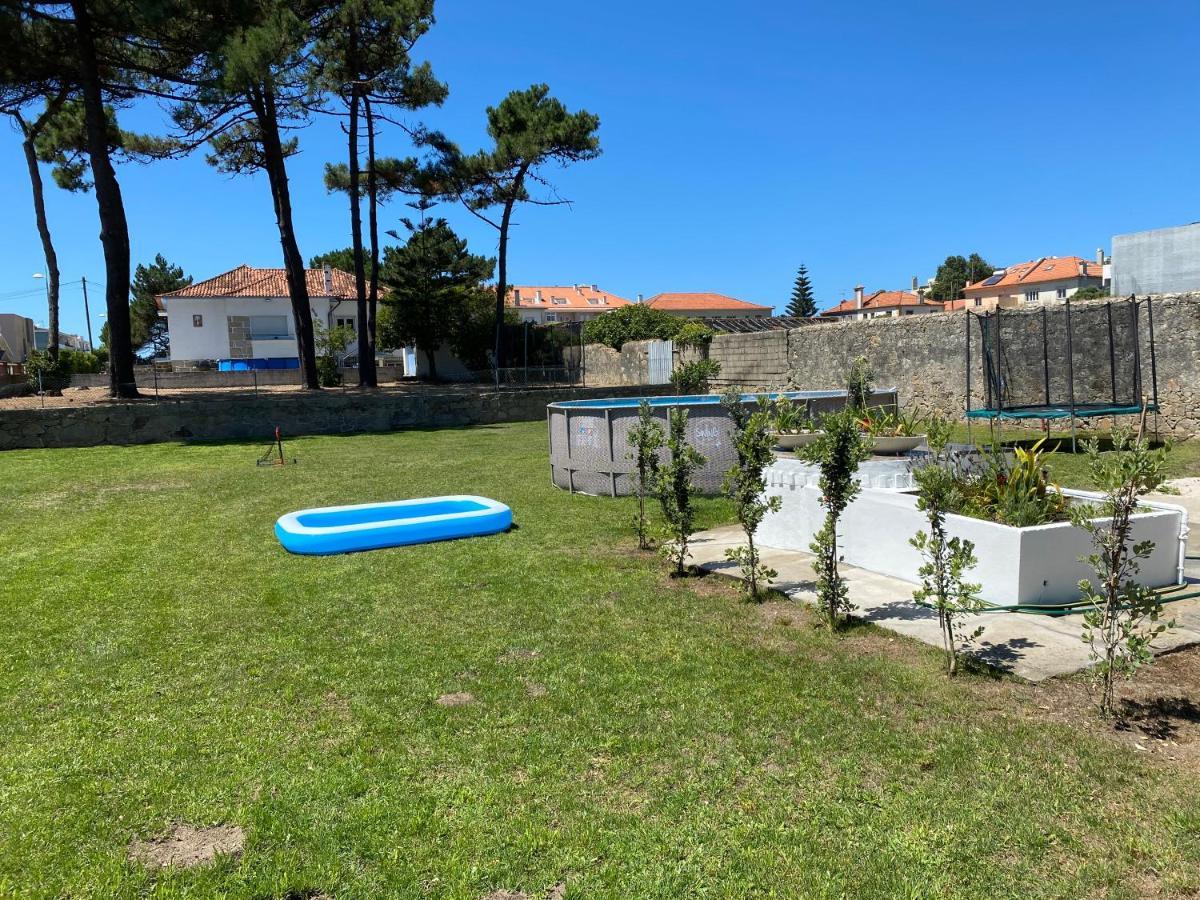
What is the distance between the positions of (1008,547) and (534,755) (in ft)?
11.4

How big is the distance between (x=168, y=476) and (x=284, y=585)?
864cm

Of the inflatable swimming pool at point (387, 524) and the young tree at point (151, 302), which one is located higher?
→ the young tree at point (151, 302)

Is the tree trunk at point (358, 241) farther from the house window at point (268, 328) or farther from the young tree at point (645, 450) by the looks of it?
the house window at point (268, 328)

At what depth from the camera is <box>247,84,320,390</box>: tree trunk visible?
2311cm

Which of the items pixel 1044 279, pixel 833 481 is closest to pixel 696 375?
pixel 833 481

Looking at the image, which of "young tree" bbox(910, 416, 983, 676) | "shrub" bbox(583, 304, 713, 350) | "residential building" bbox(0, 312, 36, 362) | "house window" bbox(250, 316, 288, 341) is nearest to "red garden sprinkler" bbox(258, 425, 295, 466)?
"young tree" bbox(910, 416, 983, 676)

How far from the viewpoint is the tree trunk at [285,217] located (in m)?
23.1

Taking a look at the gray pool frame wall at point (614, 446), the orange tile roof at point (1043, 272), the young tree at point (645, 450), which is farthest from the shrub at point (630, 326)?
the orange tile roof at point (1043, 272)

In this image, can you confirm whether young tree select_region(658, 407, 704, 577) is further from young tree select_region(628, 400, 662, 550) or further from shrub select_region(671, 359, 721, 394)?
shrub select_region(671, 359, 721, 394)

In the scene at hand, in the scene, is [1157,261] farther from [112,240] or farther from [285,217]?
[112,240]

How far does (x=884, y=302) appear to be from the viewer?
331ft

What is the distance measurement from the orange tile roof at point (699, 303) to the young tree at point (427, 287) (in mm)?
63665

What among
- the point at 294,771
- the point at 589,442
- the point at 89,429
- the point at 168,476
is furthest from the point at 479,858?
Answer: the point at 89,429

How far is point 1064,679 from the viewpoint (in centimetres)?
407
